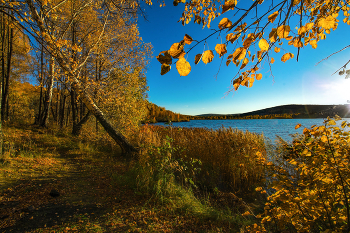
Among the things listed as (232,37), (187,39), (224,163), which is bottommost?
(224,163)

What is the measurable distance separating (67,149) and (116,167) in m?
3.01

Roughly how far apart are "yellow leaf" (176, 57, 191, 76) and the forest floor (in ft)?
6.37

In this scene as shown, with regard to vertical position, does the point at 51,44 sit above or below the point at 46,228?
above

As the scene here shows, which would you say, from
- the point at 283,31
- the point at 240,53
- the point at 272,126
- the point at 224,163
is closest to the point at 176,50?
the point at 240,53

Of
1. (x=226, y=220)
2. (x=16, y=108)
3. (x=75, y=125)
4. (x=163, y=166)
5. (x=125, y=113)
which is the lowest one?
(x=226, y=220)

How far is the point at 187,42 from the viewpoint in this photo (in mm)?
A: 692

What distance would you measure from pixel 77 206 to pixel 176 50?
260cm

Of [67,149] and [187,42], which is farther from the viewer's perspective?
[67,149]

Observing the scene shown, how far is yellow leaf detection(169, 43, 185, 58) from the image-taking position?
68 centimetres

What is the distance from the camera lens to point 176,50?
0.68 metres

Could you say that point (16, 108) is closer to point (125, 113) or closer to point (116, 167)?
point (125, 113)

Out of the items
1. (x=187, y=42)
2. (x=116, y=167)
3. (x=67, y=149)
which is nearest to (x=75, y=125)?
(x=67, y=149)

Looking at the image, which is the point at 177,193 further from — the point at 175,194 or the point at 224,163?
the point at 224,163

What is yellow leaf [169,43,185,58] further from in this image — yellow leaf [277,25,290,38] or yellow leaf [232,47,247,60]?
yellow leaf [277,25,290,38]
